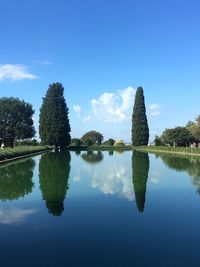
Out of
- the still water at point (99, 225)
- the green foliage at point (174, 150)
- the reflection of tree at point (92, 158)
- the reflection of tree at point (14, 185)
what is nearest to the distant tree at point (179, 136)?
the green foliage at point (174, 150)

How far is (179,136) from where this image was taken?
56906 millimetres

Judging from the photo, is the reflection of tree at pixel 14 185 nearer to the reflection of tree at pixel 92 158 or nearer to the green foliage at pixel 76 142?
the reflection of tree at pixel 92 158

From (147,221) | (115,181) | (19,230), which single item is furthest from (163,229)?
(115,181)

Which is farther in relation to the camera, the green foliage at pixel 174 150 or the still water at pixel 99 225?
the green foliage at pixel 174 150

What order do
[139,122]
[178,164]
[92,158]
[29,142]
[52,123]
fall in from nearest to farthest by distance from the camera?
[178,164], [92,158], [52,123], [139,122], [29,142]

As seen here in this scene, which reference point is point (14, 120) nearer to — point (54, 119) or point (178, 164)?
point (54, 119)

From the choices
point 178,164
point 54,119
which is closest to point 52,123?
point 54,119

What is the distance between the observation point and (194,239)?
6.39 meters

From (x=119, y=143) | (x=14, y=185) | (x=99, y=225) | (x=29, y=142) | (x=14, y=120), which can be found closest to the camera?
(x=99, y=225)

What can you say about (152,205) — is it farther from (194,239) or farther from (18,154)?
(18,154)

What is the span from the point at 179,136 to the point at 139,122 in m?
6.25

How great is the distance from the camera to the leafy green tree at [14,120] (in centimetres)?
5138

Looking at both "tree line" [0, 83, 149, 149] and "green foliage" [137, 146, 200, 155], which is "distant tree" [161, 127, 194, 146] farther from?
"green foliage" [137, 146, 200, 155]

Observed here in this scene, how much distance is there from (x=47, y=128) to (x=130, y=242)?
1882 inches
